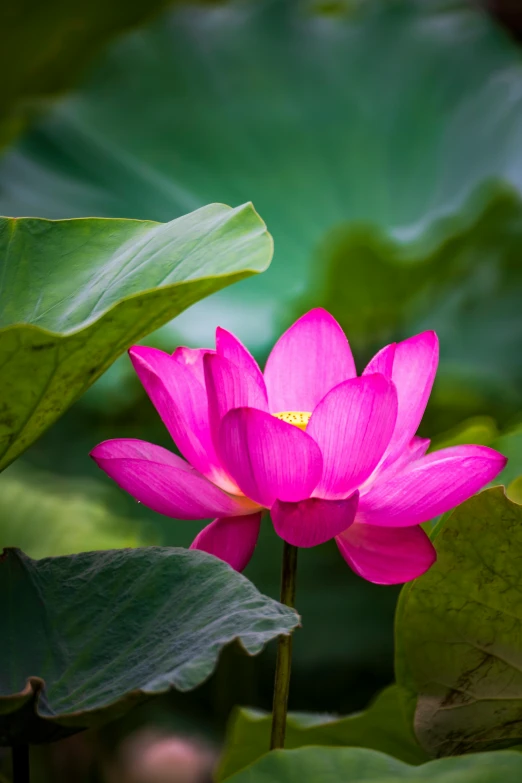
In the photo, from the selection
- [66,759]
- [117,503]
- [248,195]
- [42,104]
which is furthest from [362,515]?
[42,104]

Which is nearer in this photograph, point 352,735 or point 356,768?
point 356,768

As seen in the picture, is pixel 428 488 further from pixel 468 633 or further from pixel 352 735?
pixel 352 735

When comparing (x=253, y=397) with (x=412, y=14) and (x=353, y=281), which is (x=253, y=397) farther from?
(x=412, y=14)

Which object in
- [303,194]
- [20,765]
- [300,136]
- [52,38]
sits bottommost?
[20,765]

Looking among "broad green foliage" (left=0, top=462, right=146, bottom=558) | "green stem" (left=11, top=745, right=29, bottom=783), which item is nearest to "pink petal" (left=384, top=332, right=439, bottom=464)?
"green stem" (left=11, top=745, right=29, bottom=783)

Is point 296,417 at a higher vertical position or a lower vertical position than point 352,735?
higher

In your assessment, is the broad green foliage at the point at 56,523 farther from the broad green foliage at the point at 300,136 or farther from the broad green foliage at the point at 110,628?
the broad green foliage at the point at 300,136

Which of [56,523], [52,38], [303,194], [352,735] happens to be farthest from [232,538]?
[52,38]
